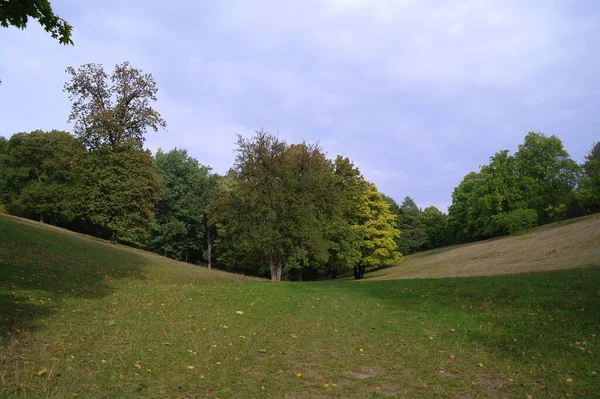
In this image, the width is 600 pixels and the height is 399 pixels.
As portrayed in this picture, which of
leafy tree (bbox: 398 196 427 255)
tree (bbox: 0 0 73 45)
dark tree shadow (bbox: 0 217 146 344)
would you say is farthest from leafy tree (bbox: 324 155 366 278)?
tree (bbox: 0 0 73 45)

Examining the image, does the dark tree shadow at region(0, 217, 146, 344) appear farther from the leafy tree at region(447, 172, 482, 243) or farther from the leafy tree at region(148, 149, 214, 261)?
the leafy tree at region(447, 172, 482, 243)

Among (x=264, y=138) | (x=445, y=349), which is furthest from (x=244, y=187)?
(x=445, y=349)

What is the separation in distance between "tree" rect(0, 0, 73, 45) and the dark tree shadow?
6100 millimetres

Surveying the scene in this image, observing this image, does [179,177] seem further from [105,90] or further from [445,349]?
[445,349]

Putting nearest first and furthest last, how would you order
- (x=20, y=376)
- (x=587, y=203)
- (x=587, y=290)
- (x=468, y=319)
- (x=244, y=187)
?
(x=20, y=376) → (x=468, y=319) → (x=587, y=290) → (x=244, y=187) → (x=587, y=203)

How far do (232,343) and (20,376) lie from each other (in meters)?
4.38

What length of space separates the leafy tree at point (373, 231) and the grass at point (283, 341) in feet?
109

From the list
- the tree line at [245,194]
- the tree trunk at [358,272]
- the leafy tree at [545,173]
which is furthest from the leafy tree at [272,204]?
the leafy tree at [545,173]

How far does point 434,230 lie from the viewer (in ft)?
294

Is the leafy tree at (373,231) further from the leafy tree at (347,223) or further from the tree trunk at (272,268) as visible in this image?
the tree trunk at (272,268)

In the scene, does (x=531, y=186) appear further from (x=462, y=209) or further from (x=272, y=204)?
(x=272, y=204)

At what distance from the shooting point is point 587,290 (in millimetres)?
15438

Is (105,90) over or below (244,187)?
over

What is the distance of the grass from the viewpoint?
6688mm
